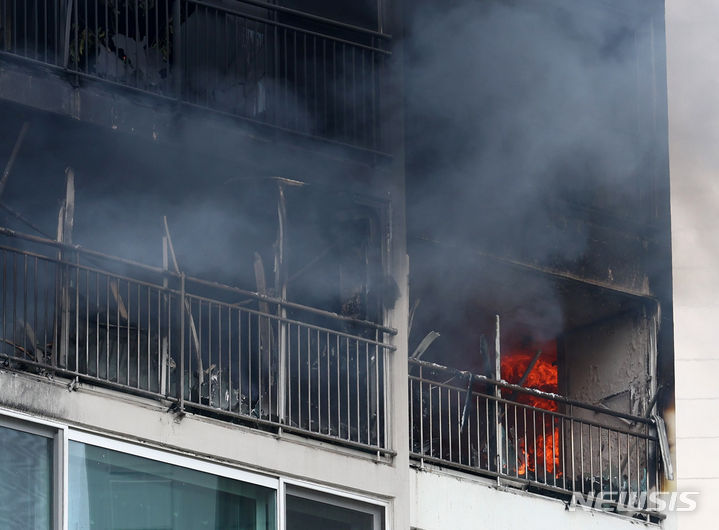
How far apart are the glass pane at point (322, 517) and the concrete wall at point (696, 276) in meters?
A: 2.75

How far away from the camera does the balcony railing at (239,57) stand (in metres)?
10.8

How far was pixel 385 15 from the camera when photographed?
11.9 metres

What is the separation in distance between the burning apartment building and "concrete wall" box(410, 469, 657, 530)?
2cm

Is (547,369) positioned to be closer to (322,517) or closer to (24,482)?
(322,517)

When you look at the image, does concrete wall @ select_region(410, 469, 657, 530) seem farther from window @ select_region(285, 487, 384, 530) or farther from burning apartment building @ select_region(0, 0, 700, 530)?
window @ select_region(285, 487, 384, 530)

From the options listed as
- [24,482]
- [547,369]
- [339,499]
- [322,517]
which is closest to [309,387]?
[339,499]

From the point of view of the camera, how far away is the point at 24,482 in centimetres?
890

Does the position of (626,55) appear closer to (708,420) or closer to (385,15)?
(385,15)

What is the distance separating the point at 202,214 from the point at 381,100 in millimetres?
1557

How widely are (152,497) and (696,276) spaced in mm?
3525

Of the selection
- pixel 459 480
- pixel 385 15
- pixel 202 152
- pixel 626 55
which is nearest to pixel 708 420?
pixel 459 480

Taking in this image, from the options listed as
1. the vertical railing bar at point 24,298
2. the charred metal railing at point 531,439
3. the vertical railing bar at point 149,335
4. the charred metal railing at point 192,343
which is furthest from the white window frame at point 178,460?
the charred metal railing at point 531,439

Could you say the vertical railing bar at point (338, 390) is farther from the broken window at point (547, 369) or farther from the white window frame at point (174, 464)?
the broken window at point (547, 369)

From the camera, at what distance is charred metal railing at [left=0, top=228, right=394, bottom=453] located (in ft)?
32.3
